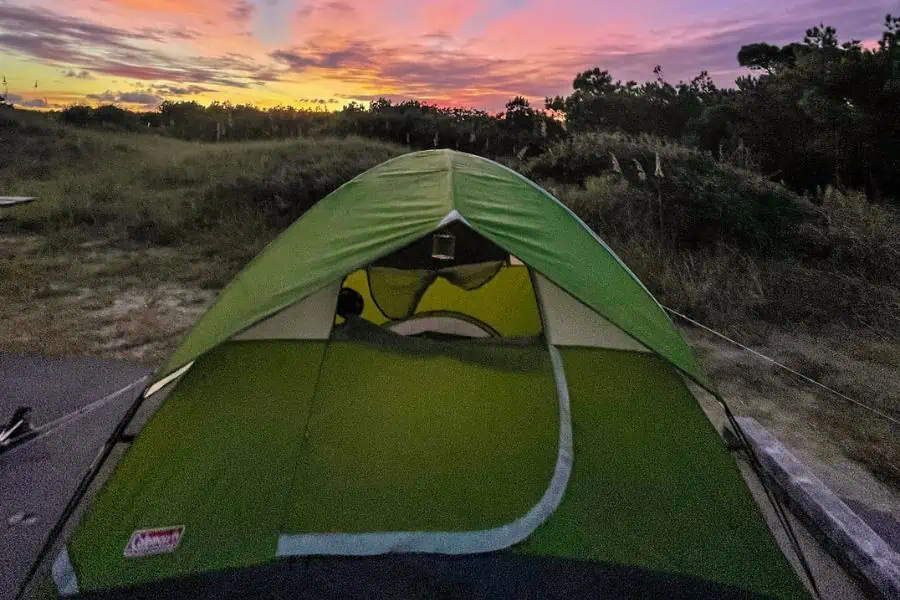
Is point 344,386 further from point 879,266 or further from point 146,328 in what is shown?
point 879,266

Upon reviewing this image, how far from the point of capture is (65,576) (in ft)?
7.16

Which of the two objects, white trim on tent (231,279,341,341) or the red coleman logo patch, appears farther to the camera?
white trim on tent (231,279,341,341)

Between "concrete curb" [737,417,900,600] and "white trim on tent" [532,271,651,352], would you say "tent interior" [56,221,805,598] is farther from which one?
"concrete curb" [737,417,900,600]

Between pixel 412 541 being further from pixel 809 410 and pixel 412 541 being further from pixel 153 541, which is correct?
pixel 809 410

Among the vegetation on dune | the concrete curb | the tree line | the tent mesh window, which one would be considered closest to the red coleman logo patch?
the tent mesh window

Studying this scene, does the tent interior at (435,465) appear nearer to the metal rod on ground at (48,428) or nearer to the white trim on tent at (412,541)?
the white trim on tent at (412,541)

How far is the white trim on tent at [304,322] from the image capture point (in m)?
2.81

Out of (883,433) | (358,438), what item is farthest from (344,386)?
(883,433)

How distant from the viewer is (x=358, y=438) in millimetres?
2494

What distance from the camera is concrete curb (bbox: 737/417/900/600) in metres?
2.38

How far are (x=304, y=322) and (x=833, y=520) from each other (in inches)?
98.3

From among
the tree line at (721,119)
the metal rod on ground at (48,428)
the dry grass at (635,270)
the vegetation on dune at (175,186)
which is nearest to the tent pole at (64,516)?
the metal rod on ground at (48,428)

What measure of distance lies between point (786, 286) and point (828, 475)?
3132 mm

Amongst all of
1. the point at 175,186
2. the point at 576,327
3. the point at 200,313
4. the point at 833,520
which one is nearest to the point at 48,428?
the point at 200,313
